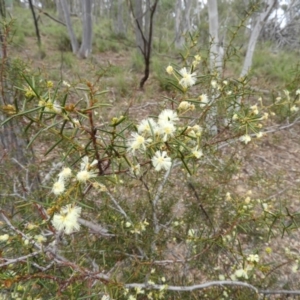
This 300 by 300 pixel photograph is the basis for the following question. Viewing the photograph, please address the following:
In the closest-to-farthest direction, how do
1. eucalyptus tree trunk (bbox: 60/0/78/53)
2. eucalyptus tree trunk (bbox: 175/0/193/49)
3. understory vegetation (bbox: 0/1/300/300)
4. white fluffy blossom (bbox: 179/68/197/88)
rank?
understory vegetation (bbox: 0/1/300/300) → white fluffy blossom (bbox: 179/68/197/88) → eucalyptus tree trunk (bbox: 60/0/78/53) → eucalyptus tree trunk (bbox: 175/0/193/49)

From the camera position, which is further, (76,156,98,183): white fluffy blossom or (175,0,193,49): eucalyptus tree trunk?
(175,0,193,49): eucalyptus tree trunk

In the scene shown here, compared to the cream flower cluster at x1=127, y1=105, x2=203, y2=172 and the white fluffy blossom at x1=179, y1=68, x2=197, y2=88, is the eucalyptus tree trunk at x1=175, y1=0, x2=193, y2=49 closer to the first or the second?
the white fluffy blossom at x1=179, y1=68, x2=197, y2=88

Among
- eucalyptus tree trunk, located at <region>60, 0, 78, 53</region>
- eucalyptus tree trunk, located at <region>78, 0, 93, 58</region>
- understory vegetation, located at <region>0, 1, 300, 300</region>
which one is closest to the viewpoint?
understory vegetation, located at <region>0, 1, 300, 300</region>

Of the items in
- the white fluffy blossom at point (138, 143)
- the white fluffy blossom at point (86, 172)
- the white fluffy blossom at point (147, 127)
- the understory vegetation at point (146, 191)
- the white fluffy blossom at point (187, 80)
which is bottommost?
the understory vegetation at point (146, 191)

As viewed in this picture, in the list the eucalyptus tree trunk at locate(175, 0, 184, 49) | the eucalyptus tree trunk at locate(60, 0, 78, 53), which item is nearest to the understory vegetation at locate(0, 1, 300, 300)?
the eucalyptus tree trunk at locate(60, 0, 78, 53)

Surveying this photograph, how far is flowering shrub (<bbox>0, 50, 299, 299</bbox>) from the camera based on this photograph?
0.73 meters

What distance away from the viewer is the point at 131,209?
6.12 feet

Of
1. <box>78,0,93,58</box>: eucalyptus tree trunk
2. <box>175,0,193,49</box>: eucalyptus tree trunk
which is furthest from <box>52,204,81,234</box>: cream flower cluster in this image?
<box>175,0,193,49</box>: eucalyptus tree trunk

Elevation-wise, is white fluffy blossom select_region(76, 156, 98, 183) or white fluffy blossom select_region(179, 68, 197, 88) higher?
white fluffy blossom select_region(179, 68, 197, 88)

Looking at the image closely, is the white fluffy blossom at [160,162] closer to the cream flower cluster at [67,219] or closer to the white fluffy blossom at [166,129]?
the white fluffy blossom at [166,129]

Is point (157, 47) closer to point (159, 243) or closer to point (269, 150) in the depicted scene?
point (269, 150)

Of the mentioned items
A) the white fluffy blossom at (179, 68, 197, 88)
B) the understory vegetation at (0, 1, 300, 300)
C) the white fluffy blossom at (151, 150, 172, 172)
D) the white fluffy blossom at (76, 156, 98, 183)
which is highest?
the white fluffy blossom at (179, 68, 197, 88)

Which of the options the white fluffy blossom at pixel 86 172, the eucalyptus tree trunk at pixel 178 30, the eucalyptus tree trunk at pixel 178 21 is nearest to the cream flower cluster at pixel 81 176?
the white fluffy blossom at pixel 86 172

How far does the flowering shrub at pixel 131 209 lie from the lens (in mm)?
730
